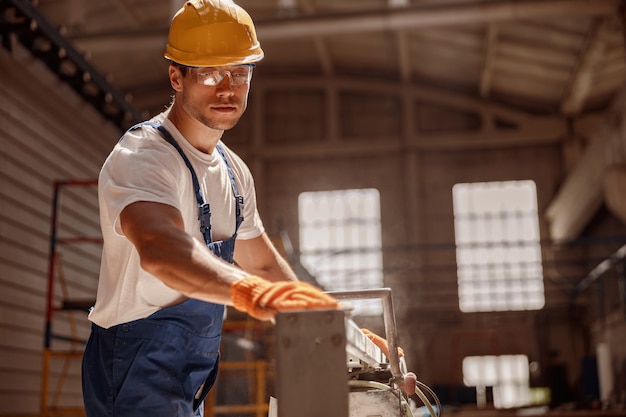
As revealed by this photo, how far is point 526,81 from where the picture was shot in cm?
1864

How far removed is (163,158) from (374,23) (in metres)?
11.3

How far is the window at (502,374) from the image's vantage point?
19.1 metres

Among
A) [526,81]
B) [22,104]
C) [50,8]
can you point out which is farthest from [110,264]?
[526,81]

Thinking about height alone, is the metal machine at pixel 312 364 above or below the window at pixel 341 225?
below

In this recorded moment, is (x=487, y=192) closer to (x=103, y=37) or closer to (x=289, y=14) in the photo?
(x=289, y=14)

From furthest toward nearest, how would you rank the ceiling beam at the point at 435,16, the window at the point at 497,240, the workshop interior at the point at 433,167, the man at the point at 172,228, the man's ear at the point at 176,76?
the window at the point at 497,240 < the workshop interior at the point at 433,167 < the ceiling beam at the point at 435,16 < the man's ear at the point at 176,76 < the man at the point at 172,228

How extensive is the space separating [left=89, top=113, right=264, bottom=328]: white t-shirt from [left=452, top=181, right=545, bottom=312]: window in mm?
16863

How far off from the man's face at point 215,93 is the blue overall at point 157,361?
0.12 metres

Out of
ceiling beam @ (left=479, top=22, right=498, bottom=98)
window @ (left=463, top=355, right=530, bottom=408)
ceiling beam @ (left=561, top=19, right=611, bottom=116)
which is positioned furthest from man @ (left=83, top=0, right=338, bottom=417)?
window @ (left=463, top=355, right=530, bottom=408)

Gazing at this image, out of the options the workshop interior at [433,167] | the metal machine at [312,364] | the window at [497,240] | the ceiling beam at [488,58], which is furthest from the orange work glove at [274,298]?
the window at [497,240]

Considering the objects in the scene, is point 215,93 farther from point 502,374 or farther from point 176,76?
point 502,374

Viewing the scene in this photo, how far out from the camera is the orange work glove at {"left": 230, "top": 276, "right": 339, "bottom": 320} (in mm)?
1696

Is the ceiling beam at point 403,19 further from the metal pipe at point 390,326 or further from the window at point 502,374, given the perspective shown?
the metal pipe at point 390,326

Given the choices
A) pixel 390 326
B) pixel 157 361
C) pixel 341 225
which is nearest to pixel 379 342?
pixel 390 326
